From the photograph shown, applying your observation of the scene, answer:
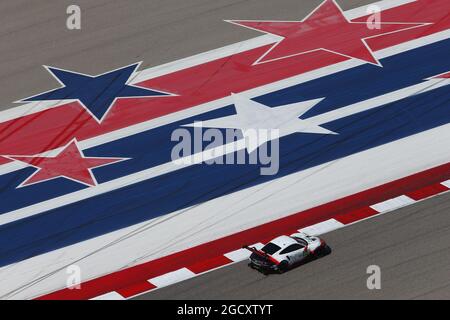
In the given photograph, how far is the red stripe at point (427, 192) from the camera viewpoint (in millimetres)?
37812

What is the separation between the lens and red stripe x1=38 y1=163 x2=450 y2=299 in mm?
35844

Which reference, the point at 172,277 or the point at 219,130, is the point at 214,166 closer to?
the point at 219,130

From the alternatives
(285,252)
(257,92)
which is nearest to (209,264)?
(285,252)

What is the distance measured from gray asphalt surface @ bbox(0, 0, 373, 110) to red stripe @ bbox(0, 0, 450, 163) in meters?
1.39

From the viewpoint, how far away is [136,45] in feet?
149

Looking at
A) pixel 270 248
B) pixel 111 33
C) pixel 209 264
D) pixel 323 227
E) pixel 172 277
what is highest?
pixel 111 33

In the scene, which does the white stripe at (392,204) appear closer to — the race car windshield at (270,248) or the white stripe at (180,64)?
the race car windshield at (270,248)

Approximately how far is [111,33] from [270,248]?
15525mm

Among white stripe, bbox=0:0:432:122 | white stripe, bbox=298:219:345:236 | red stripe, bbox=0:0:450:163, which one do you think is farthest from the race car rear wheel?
white stripe, bbox=0:0:432:122

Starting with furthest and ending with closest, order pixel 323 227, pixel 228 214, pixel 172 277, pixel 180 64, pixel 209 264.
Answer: pixel 180 64, pixel 228 214, pixel 323 227, pixel 209 264, pixel 172 277

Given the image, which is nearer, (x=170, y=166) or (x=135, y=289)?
(x=135, y=289)

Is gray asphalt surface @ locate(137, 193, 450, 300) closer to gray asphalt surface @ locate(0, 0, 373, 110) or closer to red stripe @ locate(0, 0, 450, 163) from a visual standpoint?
red stripe @ locate(0, 0, 450, 163)

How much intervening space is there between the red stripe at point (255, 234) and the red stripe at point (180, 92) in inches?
287

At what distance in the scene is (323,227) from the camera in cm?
3700
